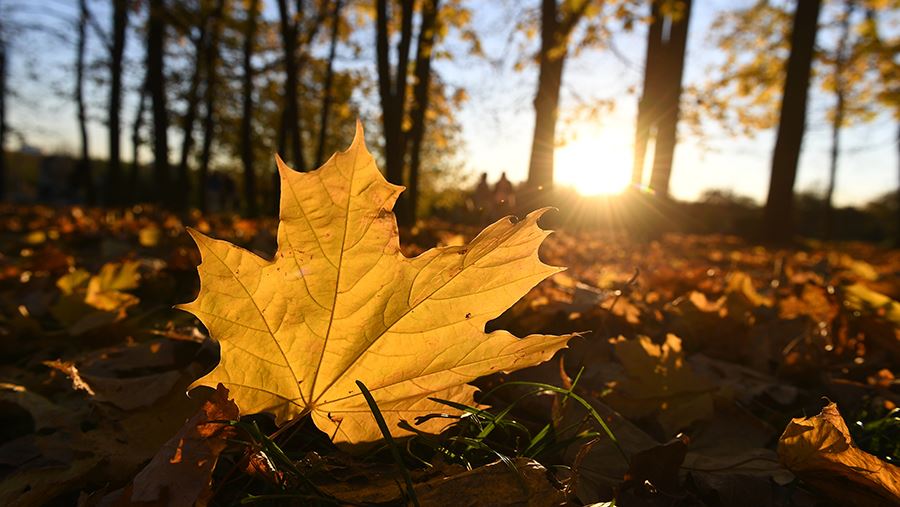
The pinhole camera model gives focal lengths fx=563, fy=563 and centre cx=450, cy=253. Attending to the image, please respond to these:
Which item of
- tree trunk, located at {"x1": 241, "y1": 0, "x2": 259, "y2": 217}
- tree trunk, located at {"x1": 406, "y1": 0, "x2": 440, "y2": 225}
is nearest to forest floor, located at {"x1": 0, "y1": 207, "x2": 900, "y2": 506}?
tree trunk, located at {"x1": 406, "y1": 0, "x2": 440, "y2": 225}

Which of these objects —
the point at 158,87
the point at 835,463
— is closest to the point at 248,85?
the point at 158,87

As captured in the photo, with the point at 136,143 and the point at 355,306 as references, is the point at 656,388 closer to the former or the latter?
the point at 355,306

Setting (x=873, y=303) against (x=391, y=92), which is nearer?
(x=873, y=303)

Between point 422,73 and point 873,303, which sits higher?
point 422,73

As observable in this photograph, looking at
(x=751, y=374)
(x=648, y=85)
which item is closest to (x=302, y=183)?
(x=751, y=374)

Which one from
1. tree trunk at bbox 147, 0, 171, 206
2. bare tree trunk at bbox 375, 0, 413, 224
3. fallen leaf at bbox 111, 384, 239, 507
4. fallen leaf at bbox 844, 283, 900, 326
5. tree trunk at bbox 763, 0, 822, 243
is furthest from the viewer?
tree trunk at bbox 147, 0, 171, 206

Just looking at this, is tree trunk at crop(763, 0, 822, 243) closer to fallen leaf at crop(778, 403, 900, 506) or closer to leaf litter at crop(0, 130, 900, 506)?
leaf litter at crop(0, 130, 900, 506)

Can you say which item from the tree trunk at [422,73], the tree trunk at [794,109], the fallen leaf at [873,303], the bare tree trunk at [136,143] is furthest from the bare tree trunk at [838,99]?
the bare tree trunk at [136,143]
